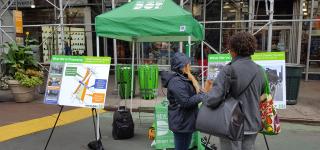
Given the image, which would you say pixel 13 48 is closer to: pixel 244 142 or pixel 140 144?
pixel 140 144

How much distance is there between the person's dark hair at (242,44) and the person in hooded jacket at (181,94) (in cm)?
86

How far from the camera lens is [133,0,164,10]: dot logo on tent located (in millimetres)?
5539

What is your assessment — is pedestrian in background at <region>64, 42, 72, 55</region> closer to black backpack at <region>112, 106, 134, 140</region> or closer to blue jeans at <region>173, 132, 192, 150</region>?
black backpack at <region>112, 106, 134, 140</region>

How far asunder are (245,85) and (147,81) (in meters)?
6.90

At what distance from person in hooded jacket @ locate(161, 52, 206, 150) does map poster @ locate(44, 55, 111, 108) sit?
1.46 meters

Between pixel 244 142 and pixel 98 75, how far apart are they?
8.86 ft

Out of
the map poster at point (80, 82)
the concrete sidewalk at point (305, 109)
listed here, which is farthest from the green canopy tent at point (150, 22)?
the concrete sidewalk at point (305, 109)

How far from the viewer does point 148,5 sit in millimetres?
5637

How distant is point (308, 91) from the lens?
10961 mm

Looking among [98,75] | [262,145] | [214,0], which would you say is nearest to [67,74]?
[98,75]

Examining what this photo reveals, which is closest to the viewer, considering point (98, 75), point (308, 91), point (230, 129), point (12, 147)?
point (230, 129)

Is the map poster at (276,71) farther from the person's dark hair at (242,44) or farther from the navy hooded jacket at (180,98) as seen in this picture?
the person's dark hair at (242,44)

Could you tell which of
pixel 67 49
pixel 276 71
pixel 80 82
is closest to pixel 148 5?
pixel 80 82

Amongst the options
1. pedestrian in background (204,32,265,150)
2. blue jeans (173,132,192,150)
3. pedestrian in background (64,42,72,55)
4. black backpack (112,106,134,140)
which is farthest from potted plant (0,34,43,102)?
pedestrian in background (204,32,265,150)
